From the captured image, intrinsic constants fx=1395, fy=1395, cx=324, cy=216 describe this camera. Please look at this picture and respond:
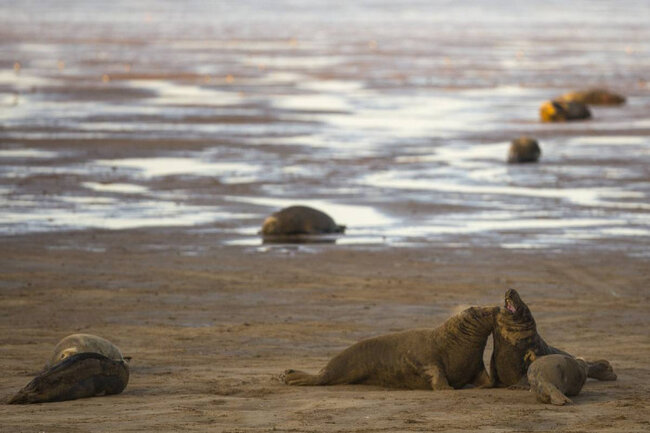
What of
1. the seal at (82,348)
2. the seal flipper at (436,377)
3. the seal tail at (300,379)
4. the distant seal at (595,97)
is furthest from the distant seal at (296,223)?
the distant seal at (595,97)

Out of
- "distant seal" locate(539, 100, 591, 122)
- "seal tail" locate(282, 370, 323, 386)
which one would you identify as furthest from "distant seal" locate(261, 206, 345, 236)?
"distant seal" locate(539, 100, 591, 122)

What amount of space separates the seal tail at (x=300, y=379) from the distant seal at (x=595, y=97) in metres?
29.6

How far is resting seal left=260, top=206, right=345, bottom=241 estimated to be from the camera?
19.0 meters

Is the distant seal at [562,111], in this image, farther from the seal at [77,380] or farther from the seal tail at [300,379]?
the seal at [77,380]

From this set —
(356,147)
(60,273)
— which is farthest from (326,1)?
(60,273)

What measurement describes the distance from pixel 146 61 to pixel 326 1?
9139 centimetres

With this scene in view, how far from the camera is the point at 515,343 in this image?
10.6 meters

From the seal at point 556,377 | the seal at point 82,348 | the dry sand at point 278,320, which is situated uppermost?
the seal at point 82,348

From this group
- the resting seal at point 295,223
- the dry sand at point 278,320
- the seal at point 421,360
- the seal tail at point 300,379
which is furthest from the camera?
the resting seal at point 295,223

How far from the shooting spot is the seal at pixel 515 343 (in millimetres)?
10602

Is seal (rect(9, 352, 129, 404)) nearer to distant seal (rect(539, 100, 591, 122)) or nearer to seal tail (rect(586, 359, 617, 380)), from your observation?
seal tail (rect(586, 359, 617, 380))

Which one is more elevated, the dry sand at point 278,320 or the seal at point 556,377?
the seal at point 556,377

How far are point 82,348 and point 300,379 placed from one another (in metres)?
1.72

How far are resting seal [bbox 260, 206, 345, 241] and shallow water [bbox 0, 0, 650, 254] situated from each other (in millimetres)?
296
